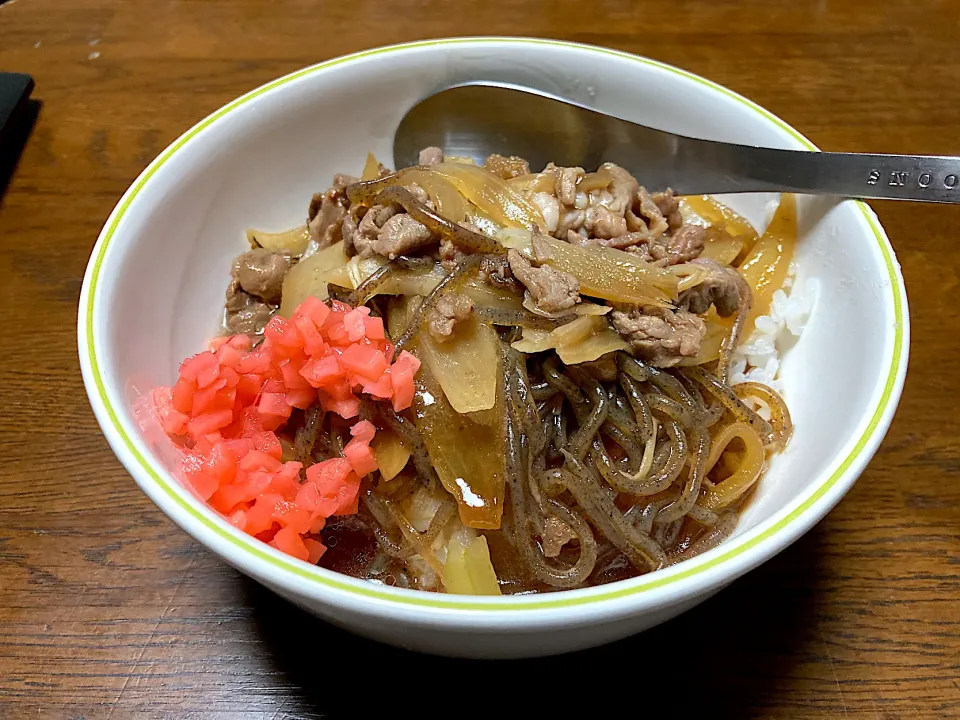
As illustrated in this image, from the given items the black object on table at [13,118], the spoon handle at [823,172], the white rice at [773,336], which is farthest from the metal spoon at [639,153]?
the black object on table at [13,118]

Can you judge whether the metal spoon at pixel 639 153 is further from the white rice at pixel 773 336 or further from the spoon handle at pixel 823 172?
the white rice at pixel 773 336

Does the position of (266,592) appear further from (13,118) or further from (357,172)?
(13,118)

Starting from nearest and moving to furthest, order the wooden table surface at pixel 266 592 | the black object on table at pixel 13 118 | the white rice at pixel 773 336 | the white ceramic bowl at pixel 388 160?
the white ceramic bowl at pixel 388 160
the wooden table surface at pixel 266 592
the white rice at pixel 773 336
the black object on table at pixel 13 118

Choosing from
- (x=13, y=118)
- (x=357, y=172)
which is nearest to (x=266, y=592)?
(x=357, y=172)

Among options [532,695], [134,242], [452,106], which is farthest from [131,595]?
[452,106]

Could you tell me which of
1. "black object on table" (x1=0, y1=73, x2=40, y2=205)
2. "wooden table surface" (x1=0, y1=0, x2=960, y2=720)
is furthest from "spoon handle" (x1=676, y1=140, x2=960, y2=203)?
"black object on table" (x1=0, y1=73, x2=40, y2=205)
